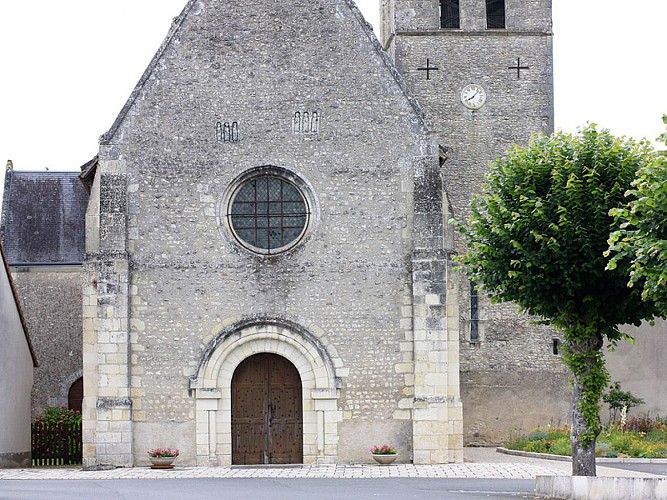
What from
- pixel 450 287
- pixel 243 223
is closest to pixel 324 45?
pixel 243 223

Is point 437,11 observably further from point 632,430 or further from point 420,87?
point 632,430

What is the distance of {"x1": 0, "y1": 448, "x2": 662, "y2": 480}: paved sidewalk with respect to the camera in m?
20.4

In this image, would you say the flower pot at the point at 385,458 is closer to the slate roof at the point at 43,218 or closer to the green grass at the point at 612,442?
the green grass at the point at 612,442

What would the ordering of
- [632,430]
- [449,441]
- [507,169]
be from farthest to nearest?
1. [632,430]
2. [449,441]
3. [507,169]

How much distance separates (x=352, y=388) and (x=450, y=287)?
2.68 meters

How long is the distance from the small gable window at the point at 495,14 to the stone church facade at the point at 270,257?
253 inches

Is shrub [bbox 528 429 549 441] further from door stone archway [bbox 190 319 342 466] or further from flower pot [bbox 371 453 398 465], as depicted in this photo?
door stone archway [bbox 190 319 342 466]

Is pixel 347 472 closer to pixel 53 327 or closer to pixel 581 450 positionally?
pixel 581 450

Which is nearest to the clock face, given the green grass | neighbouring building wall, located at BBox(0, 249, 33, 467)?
the green grass

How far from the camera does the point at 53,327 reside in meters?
32.8

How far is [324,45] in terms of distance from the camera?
23469mm

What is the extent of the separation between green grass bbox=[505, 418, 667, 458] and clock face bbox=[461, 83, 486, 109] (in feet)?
24.8

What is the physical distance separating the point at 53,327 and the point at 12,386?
7338mm

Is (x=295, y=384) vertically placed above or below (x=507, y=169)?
below
